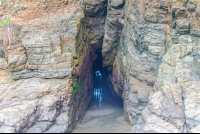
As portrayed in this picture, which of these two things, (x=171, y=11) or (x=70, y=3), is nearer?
(x=171, y=11)

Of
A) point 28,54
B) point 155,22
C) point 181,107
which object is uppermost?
point 155,22

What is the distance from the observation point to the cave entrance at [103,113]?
24.9ft

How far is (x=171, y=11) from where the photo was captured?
7254 mm

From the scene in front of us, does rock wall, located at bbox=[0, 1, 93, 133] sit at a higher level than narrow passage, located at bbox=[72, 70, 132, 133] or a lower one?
higher

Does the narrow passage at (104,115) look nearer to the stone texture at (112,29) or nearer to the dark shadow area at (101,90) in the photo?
the dark shadow area at (101,90)

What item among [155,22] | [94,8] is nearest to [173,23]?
[155,22]

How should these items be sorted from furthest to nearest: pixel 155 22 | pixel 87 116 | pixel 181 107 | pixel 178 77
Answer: pixel 87 116 < pixel 155 22 < pixel 178 77 < pixel 181 107

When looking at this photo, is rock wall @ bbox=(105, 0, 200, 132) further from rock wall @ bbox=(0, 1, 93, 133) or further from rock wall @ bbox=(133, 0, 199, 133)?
rock wall @ bbox=(0, 1, 93, 133)

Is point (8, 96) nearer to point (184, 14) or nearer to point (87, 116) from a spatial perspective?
point (87, 116)

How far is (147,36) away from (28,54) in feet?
18.8

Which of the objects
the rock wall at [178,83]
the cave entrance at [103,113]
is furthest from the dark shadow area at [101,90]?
the rock wall at [178,83]

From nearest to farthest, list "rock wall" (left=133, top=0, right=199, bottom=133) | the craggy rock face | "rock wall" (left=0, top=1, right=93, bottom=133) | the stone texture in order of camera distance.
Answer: "rock wall" (left=133, top=0, right=199, bottom=133) < the craggy rock face < "rock wall" (left=0, top=1, right=93, bottom=133) < the stone texture

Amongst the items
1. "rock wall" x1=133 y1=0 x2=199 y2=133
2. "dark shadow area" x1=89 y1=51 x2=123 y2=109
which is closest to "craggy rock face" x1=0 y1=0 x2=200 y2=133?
"rock wall" x1=133 y1=0 x2=199 y2=133

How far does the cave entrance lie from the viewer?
24.9 feet
